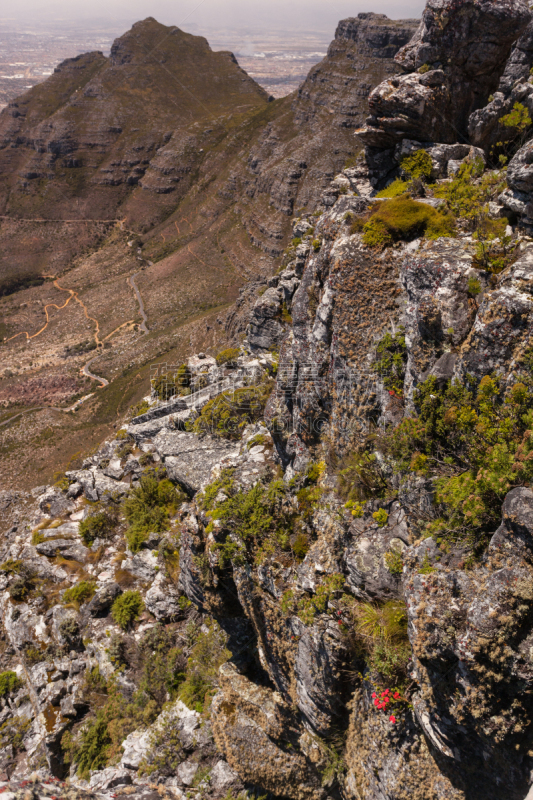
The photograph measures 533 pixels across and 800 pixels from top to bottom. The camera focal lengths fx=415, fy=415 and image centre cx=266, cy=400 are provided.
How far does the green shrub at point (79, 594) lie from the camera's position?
18484 millimetres

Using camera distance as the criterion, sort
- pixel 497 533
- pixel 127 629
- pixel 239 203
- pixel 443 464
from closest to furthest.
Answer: pixel 497 533, pixel 443 464, pixel 127 629, pixel 239 203

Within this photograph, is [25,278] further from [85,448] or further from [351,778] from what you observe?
[351,778]

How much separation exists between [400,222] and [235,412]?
39.4 ft

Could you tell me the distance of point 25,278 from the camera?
382 feet

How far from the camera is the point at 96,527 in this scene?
21.0m

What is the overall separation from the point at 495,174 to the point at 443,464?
6686 mm

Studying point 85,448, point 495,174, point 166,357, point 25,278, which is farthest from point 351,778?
point 25,278

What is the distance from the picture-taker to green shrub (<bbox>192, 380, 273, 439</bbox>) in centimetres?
1889

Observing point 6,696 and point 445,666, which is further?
point 6,696

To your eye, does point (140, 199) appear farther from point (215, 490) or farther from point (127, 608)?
point (215, 490)

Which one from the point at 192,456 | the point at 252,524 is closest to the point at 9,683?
the point at 192,456

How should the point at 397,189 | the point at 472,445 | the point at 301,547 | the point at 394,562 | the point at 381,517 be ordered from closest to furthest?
1. the point at 472,445
2. the point at 394,562
3. the point at 381,517
4. the point at 301,547
5. the point at 397,189

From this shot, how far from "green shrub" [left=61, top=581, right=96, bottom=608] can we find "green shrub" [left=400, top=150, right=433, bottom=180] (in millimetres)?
20068

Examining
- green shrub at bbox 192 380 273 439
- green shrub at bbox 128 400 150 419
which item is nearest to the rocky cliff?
green shrub at bbox 192 380 273 439
